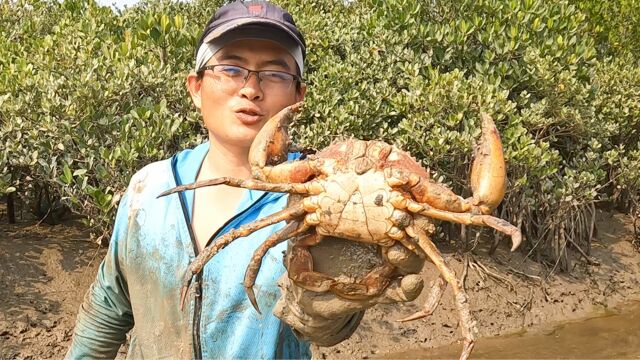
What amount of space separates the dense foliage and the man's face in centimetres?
381

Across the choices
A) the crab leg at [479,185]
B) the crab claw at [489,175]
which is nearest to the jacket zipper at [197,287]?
the crab leg at [479,185]

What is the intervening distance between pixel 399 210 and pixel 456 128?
584 cm

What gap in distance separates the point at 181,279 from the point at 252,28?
92 cm

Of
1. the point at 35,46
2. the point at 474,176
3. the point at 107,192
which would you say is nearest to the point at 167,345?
the point at 474,176

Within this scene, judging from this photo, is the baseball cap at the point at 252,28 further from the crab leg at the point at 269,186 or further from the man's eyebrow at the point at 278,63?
the crab leg at the point at 269,186

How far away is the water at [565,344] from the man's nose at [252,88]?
548cm

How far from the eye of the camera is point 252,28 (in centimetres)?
266

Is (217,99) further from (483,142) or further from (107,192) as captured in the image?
(107,192)

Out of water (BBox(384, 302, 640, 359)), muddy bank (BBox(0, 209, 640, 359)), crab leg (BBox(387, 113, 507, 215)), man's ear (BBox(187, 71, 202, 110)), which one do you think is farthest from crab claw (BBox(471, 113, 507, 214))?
water (BBox(384, 302, 640, 359))

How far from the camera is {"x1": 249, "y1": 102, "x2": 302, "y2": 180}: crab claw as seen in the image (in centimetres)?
247

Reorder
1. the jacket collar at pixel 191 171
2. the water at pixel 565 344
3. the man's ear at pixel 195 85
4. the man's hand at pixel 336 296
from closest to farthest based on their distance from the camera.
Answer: the man's hand at pixel 336 296 < the jacket collar at pixel 191 171 < the man's ear at pixel 195 85 < the water at pixel 565 344

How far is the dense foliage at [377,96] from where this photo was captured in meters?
6.64

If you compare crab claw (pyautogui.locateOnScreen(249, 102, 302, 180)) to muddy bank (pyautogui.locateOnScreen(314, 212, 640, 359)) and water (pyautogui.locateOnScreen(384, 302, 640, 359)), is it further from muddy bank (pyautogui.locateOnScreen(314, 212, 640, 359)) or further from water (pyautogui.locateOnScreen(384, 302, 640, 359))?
water (pyautogui.locateOnScreen(384, 302, 640, 359))

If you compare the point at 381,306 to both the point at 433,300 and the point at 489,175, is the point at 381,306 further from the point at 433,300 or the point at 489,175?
the point at 489,175
